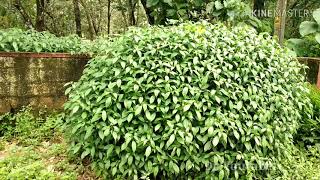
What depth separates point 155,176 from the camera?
2818mm

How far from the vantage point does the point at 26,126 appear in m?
3.83

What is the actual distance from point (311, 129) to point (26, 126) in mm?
3078

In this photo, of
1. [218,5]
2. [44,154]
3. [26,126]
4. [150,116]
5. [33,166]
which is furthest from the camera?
[218,5]

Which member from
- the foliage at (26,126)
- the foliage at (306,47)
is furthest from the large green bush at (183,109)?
the foliage at (306,47)

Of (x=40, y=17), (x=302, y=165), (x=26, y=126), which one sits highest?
(x=40, y=17)

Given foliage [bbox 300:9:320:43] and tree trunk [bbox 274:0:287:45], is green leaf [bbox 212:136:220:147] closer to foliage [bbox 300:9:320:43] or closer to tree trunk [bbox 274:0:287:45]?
tree trunk [bbox 274:0:287:45]

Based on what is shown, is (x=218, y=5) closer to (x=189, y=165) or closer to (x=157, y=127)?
(x=157, y=127)

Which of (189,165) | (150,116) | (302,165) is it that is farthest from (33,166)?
(302,165)

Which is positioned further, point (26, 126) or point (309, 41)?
point (309, 41)

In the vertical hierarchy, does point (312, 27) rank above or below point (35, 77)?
above

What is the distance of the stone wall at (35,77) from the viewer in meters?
3.85

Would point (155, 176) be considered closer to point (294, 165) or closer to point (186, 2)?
point (294, 165)

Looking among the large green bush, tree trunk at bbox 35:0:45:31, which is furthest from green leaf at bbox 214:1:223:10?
tree trunk at bbox 35:0:45:31

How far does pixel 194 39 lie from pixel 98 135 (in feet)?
4.00
